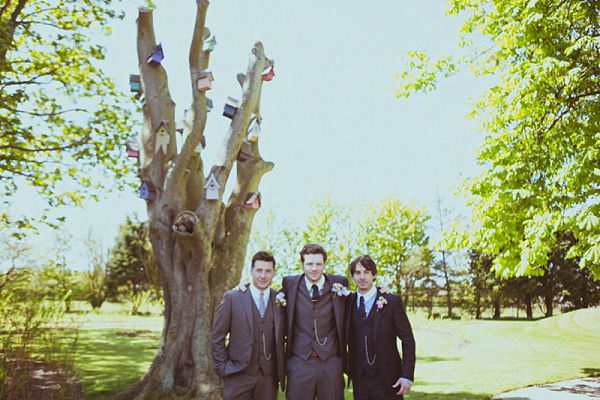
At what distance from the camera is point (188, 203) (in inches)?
289

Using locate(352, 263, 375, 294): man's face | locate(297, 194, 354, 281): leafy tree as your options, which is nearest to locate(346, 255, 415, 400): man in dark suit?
locate(352, 263, 375, 294): man's face

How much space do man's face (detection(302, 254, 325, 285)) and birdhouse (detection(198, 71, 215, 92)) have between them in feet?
14.5

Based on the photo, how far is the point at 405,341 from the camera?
138 inches

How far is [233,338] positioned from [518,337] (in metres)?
12.9

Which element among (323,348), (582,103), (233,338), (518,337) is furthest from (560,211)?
(518,337)

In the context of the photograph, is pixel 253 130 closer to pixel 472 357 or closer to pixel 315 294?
pixel 315 294

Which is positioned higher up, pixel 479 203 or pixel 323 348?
pixel 479 203

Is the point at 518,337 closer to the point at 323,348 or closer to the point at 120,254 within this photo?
the point at 323,348

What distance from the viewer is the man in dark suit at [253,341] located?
3443 mm

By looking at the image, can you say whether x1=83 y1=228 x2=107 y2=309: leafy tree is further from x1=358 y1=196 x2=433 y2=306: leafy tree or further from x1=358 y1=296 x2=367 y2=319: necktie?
x1=358 y1=296 x2=367 y2=319: necktie

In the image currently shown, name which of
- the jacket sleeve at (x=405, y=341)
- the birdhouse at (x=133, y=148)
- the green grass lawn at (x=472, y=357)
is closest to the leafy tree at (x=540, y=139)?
the green grass lawn at (x=472, y=357)

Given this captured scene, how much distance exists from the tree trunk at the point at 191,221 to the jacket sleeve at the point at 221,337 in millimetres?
2619

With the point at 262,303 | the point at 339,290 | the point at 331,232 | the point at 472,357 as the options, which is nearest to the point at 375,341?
the point at 339,290

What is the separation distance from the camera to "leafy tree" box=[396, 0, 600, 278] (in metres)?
6.02
